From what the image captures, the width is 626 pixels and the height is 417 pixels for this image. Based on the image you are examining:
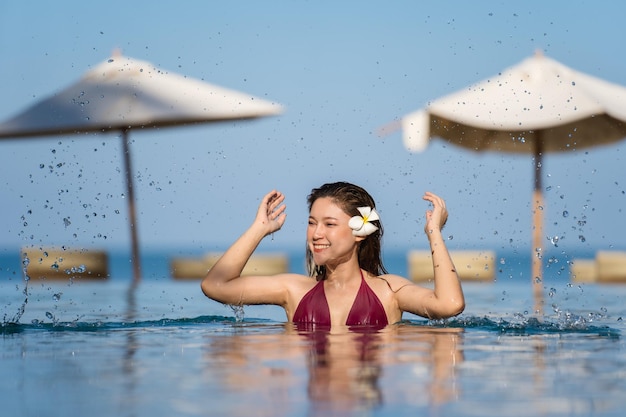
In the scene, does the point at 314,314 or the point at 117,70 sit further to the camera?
the point at 117,70

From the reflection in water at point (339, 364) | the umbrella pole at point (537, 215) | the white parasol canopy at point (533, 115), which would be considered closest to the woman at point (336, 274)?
the reflection in water at point (339, 364)

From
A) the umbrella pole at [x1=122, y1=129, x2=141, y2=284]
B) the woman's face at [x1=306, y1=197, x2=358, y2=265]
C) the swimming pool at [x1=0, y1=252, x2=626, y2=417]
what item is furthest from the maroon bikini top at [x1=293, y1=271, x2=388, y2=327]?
the umbrella pole at [x1=122, y1=129, x2=141, y2=284]

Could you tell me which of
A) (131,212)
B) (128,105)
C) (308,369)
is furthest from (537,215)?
(308,369)

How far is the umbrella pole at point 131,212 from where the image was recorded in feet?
57.3

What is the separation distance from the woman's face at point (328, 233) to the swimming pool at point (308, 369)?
1.36 ft

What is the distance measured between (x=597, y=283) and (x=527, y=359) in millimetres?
11941

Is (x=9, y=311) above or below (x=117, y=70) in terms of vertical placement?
below

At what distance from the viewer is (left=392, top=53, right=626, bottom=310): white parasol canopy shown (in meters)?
14.5

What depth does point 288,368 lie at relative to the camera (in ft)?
14.6

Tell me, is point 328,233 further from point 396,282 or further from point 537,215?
point 537,215

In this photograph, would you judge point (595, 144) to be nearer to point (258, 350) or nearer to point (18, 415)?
point (258, 350)

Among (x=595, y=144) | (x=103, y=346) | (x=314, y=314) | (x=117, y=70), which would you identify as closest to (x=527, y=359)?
(x=314, y=314)

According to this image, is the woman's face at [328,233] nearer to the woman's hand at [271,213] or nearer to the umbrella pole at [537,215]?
the woman's hand at [271,213]

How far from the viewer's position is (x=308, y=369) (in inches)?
173
